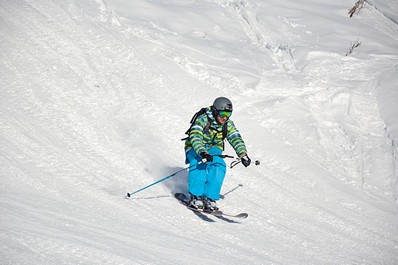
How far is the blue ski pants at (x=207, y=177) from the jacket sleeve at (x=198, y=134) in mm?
280

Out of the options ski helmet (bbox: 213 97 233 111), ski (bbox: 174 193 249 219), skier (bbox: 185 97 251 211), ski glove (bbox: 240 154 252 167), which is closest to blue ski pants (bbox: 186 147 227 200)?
skier (bbox: 185 97 251 211)

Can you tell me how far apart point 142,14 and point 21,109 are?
5.78 meters

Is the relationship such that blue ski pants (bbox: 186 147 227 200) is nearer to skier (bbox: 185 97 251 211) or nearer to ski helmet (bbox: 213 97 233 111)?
skier (bbox: 185 97 251 211)

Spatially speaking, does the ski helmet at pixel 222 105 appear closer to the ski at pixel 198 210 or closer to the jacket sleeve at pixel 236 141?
the jacket sleeve at pixel 236 141

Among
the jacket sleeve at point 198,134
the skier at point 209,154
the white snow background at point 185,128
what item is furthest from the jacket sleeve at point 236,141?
the white snow background at point 185,128

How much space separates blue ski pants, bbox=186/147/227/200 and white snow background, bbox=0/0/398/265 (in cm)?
39

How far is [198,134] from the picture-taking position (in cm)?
655

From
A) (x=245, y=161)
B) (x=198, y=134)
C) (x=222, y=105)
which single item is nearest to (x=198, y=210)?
(x=245, y=161)

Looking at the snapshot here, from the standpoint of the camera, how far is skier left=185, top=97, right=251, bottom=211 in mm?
6395

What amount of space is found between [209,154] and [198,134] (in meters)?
0.48

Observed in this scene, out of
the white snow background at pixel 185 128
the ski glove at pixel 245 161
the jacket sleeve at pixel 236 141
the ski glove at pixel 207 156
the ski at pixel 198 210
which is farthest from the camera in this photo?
the jacket sleeve at pixel 236 141

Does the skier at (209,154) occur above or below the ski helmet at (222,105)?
below

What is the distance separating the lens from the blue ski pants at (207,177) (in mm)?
6414

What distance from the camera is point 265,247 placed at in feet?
18.1
